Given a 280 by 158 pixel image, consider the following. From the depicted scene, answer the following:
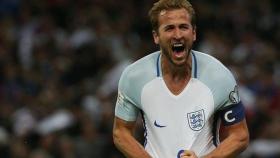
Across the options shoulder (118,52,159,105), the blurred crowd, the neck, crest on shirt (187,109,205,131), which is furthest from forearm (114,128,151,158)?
the blurred crowd

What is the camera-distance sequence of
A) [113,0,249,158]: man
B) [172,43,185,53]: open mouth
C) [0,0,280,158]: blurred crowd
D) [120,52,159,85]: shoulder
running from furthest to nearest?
1. [0,0,280,158]: blurred crowd
2. [120,52,159,85]: shoulder
3. [113,0,249,158]: man
4. [172,43,185,53]: open mouth

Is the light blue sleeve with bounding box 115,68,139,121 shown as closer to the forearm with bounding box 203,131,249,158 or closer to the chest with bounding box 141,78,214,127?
the chest with bounding box 141,78,214,127

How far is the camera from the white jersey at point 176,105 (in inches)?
245

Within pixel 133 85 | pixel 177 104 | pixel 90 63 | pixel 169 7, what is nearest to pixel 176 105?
pixel 177 104

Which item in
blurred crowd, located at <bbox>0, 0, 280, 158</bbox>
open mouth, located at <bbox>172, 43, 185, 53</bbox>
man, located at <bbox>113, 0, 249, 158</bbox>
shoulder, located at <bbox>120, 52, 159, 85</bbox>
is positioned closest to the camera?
open mouth, located at <bbox>172, 43, 185, 53</bbox>

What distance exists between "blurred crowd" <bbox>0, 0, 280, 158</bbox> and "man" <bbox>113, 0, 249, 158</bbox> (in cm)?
495

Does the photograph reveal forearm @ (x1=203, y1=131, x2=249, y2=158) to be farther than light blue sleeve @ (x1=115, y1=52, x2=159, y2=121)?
No

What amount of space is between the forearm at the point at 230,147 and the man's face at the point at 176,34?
585 mm

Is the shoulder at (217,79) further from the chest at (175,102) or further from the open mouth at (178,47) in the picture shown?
the open mouth at (178,47)

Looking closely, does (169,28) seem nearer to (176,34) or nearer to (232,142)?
(176,34)

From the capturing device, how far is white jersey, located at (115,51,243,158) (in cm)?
622

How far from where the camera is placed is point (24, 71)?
13789 millimetres

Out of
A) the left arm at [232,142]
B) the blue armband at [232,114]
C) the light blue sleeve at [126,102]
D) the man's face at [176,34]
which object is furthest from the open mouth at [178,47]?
the left arm at [232,142]

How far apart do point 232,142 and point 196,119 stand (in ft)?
0.96
